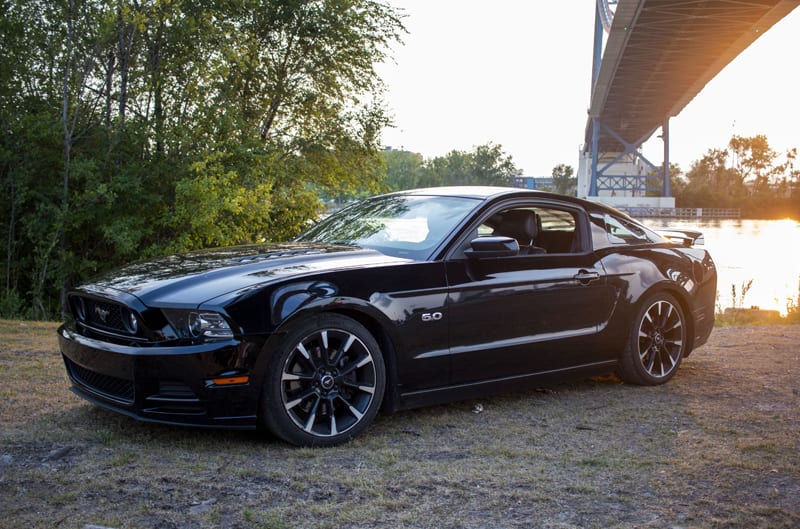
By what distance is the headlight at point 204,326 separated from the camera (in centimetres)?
396

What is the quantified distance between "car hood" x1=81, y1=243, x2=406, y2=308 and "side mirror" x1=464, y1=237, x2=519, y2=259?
486 mm

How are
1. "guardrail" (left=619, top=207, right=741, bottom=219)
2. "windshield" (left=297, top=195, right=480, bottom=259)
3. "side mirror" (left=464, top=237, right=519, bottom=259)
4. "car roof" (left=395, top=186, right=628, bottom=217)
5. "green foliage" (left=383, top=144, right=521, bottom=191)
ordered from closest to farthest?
"side mirror" (left=464, top=237, right=519, bottom=259) → "windshield" (left=297, top=195, right=480, bottom=259) → "car roof" (left=395, top=186, right=628, bottom=217) → "guardrail" (left=619, top=207, right=741, bottom=219) → "green foliage" (left=383, top=144, right=521, bottom=191)

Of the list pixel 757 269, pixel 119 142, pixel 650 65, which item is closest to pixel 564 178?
pixel 650 65

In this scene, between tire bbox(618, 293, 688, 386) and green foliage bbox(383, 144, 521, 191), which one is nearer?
tire bbox(618, 293, 688, 386)

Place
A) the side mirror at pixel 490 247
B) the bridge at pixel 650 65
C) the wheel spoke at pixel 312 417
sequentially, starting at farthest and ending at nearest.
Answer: the bridge at pixel 650 65
the side mirror at pixel 490 247
the wheel spoke at pixel 312 417

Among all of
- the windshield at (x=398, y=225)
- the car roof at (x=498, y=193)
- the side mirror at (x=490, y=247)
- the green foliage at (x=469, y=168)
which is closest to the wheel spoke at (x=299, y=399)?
the windshield at (x=398, y=225)

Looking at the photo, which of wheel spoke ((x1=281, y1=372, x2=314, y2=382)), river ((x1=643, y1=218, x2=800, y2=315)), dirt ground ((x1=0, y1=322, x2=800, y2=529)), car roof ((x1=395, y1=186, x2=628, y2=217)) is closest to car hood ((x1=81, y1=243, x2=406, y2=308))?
wheel spoke ((x1=281, y1=372, x2=314, y2=382))

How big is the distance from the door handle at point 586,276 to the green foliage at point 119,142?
899cm

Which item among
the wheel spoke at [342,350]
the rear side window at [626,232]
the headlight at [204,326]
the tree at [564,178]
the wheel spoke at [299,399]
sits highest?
the tree at [564,178]

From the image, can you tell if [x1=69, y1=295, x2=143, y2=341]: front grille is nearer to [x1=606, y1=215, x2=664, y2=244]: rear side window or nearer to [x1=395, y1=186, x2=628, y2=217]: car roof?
[x1=395, y1=186, x2=628, y2=217]: car roof

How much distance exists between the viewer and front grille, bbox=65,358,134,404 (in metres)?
4.08

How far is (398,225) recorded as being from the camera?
5320 millimetres

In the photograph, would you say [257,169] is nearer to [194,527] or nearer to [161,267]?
[161,267]

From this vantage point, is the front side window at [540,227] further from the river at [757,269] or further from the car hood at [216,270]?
the river at [757,269]
